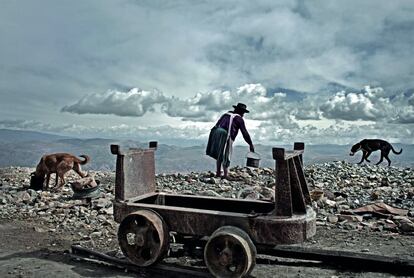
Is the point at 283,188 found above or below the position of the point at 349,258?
above

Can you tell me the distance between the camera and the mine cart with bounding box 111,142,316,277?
414 centimetres

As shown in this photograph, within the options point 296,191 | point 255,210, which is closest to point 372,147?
point 255,210

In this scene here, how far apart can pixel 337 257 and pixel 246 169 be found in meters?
9.25

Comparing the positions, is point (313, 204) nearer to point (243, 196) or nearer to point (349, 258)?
point (243, 196)

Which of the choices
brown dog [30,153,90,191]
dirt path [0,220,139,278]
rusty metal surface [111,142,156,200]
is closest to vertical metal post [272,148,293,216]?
dirt path [0,220,139,278]

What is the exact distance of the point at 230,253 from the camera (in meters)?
4.12

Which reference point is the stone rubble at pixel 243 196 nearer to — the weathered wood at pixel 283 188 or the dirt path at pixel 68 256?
the dirt path at pixel 68 256

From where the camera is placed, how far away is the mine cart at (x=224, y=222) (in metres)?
4.14

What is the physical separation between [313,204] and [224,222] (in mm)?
4592

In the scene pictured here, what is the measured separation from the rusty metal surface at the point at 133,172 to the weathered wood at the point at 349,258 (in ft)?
→ 6.06

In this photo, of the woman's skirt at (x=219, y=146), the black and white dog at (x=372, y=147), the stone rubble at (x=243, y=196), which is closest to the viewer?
the stone rubble at (x=243, y=196)

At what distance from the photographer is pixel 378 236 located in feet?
21.1

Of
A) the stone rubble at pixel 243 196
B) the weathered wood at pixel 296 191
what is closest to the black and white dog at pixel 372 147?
the stone rubble at pixel 243 196

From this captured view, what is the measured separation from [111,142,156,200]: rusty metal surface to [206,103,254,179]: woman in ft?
19.0
